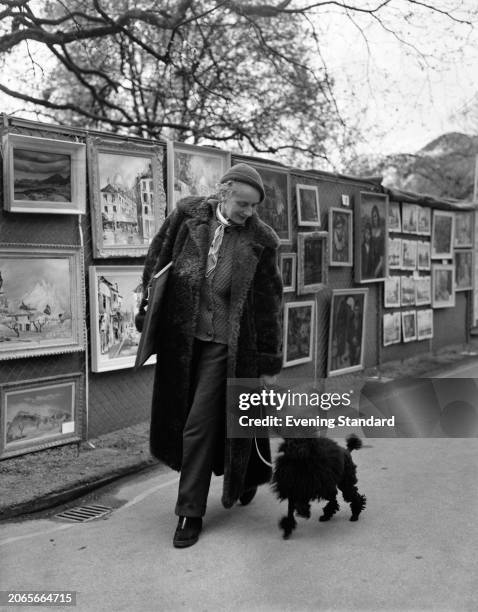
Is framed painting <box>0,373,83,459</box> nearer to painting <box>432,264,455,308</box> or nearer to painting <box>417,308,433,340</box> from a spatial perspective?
painting <box>417,308,433,340</box>

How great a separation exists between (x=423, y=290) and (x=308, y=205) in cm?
341

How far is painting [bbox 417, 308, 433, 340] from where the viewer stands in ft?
34.1

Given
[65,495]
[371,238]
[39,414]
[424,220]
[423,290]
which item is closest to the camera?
[65,495]

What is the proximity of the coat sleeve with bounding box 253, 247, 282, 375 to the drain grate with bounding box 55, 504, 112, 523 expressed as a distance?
1.37 m

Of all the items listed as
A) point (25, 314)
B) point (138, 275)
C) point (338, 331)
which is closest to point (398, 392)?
point (338, 331)

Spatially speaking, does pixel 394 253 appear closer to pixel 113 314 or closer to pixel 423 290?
pixel 423 290

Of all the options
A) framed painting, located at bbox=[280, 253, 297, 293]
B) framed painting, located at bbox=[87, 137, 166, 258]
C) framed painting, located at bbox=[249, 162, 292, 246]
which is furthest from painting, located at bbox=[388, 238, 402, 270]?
framed painting, located at bbox=[87, 137, 166, 258]

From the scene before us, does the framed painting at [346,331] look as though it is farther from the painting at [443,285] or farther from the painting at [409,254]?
the painting at [443,285]

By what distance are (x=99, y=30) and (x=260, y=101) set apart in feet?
11.9

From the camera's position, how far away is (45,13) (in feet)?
40.9

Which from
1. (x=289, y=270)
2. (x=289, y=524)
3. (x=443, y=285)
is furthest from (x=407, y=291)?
(x=289, y=524)

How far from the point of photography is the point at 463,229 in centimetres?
1161

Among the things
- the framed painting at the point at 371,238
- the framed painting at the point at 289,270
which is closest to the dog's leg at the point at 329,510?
the framed painting at the point at 289,270

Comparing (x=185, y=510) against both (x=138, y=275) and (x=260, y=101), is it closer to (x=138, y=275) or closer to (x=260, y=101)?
(x=138, y=275)
